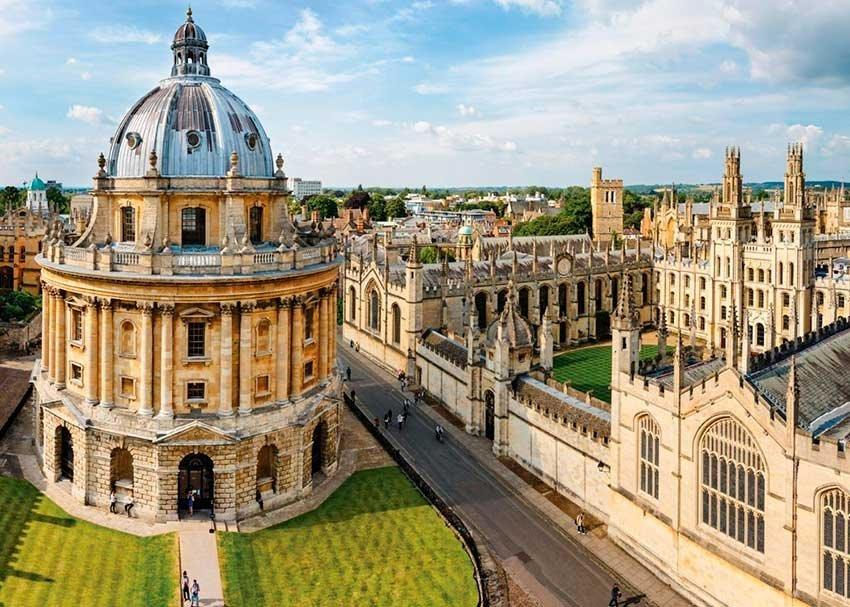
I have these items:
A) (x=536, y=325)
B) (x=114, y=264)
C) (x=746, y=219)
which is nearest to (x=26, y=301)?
(x=114, y=264)

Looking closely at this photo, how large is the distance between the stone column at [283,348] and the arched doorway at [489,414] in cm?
1421

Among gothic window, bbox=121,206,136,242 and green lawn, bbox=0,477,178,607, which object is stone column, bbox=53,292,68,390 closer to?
gothic window, bbox=121,206,136,242

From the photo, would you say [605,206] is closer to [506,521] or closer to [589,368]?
[589,368]

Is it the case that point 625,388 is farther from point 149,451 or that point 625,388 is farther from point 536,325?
point 536,325

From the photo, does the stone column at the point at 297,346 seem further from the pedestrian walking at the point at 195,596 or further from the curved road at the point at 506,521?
the pedestrian walking at the point at 195,596

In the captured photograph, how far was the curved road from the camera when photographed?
98.8 feet

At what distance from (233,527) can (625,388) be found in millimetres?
19308

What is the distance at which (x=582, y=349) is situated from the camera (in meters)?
71.6

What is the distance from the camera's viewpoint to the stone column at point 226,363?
114ft

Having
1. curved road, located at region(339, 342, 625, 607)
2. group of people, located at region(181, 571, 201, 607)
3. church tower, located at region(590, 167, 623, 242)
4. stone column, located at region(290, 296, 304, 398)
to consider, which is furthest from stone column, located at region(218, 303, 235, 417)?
church tower, located at region(590, 167, 623, 242)

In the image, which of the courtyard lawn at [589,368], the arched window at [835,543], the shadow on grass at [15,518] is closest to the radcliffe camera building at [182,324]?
the shadow on grass at [15,518]

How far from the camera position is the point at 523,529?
1363 inches

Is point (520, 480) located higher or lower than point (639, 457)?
lower

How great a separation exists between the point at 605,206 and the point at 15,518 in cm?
10979
